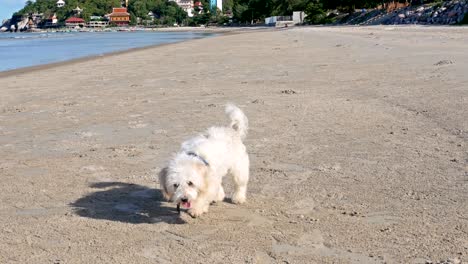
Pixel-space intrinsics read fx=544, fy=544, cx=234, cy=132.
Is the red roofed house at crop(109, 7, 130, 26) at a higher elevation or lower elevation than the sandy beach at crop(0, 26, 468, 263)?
higher

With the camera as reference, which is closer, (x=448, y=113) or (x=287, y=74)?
(x=448, y=113)

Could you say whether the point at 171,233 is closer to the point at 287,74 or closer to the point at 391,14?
the point at 287,74

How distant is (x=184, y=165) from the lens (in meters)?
4.12

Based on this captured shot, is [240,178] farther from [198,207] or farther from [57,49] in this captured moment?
[57,49]

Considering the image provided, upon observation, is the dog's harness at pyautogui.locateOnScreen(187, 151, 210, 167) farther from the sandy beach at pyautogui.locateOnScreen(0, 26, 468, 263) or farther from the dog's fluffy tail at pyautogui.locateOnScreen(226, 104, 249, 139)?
the dog's fluffy tail at pyautogui.locateOnScreen(226, 104, 249, 139)

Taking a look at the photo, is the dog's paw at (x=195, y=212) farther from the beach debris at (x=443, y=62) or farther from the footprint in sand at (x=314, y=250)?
the beach debris at (x=443, y=62)

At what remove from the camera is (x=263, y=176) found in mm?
5688

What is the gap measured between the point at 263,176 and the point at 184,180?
1.77 meters

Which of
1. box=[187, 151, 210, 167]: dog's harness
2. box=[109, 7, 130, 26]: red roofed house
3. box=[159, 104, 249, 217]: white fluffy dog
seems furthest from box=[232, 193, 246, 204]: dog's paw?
box=[109, 7, 130, 26]: red roofed house

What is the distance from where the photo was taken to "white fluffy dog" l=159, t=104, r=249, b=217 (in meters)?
4.09

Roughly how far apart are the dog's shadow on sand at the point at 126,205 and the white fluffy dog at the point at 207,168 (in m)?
0.41

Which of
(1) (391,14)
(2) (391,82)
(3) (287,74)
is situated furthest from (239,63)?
(1) (391,14)

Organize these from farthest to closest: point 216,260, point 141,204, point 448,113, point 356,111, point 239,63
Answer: point 239,63, point 356,111, point 448,113, point 141,204, point 216,260

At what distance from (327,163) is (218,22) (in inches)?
6156
